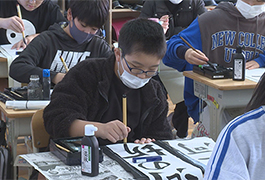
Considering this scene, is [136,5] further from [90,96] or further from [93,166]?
[93,166]

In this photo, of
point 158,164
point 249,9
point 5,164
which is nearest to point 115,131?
point 158,164

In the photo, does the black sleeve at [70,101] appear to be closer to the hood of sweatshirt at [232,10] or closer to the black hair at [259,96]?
the black hair at [259,96]

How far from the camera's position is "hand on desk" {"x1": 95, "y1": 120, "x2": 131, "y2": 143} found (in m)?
1.56

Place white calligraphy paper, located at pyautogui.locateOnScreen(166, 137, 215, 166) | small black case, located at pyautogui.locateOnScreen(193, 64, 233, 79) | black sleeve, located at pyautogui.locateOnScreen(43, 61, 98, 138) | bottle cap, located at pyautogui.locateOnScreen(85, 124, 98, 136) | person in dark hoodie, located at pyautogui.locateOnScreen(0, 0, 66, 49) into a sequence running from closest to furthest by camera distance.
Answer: bottle cap, located at pyautogui.locateOnScreen(85, 124, 98, 136)
white calligraphy paper, located at pyautogui.locateOnScreen(166, 137, 215, 166)
black sleeve, located at pyautogui.locateOnScreen(43, 61, 98, 138)
small black case, located at pyautogui.locateOnScreen(193, 64, 233, 79)
person in dark hoodie, located at pyautogui.locateOnScreen(0, 0, 66, 49)

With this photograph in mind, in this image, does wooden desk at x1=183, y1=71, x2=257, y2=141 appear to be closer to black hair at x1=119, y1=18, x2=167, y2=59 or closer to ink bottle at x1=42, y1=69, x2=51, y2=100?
black hair at x1=119, y1=18, x2=167, y2=59

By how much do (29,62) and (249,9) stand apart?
1504mm

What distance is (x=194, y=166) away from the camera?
4.70ft

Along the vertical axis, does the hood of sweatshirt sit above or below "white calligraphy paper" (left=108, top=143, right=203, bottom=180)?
above

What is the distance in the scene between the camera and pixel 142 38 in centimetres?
173

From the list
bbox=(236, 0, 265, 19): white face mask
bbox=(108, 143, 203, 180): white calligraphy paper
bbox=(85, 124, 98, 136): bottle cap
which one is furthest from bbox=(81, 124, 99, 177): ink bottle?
bbox=(236, 0, 265, 19): white face mask

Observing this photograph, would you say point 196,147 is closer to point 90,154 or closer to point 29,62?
point 90,154

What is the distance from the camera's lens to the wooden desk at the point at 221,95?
2.46 meters

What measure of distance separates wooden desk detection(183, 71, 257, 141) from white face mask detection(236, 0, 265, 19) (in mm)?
613

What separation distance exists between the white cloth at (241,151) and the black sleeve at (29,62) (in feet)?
6.22
